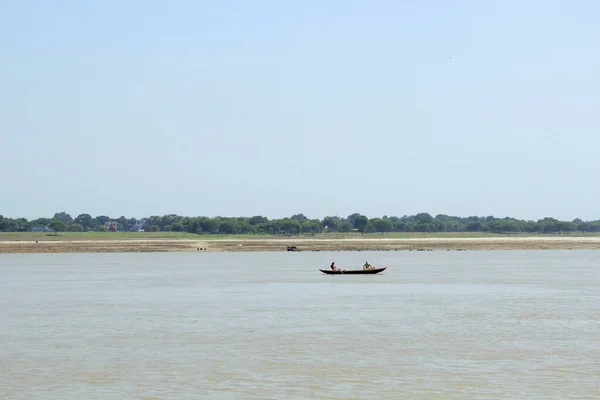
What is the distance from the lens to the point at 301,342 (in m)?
34.2

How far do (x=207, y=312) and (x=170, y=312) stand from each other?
2023 millimetres

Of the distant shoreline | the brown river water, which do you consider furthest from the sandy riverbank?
the brown river water

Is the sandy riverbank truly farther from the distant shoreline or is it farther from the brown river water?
the brown river water

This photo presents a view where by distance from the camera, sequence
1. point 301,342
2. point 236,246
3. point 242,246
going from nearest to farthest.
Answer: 1. point 301,342
2. point 242,246
3. point 236,246

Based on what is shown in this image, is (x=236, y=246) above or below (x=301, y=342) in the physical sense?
above

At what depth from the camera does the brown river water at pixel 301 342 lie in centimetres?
2481

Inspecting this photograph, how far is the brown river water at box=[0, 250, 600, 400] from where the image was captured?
81.4 ft

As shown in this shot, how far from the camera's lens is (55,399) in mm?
23344

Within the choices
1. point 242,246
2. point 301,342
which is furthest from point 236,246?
point 301,342

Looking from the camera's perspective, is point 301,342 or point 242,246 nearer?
point 301,342

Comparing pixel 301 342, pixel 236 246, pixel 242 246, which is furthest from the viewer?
pixel 236 246

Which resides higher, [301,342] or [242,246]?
[242,246]

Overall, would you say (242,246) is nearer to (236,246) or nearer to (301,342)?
(236,246)

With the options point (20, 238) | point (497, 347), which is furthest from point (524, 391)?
point (20, 238)
